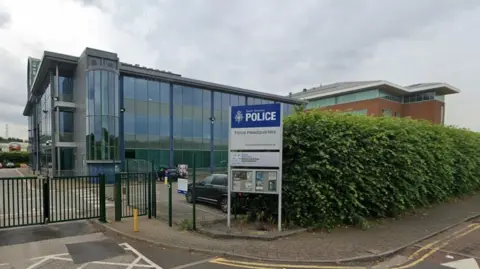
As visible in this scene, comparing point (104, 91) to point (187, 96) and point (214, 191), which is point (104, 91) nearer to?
point (187, 96)

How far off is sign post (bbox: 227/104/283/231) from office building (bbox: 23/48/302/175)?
18902 mm

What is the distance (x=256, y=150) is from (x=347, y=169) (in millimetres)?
2482

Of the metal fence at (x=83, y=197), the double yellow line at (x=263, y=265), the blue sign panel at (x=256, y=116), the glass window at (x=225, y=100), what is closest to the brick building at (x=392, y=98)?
the glass window at (x=225, y=100)

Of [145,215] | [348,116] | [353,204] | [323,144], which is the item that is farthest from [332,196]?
[145,215]

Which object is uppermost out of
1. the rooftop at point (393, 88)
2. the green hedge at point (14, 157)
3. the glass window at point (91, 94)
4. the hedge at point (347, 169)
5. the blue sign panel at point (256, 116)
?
the rooftop at point (393, 88)

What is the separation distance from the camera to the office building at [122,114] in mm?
23531

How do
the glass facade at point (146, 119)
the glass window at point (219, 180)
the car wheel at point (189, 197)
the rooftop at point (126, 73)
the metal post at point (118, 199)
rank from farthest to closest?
the glass facade at point (146, 119)
the rooftop at point (126, 73)
the car wheel at point (189, 197)
the glass window at point (219, 180)
the metal post at point (118, 199)

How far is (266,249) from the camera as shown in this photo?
6000 mm

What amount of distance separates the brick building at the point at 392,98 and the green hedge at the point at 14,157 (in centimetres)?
5833

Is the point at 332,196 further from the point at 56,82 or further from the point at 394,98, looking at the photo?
the point at 394,98

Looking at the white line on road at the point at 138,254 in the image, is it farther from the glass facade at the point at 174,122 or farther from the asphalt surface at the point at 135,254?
the glass facade at the point at 174,122

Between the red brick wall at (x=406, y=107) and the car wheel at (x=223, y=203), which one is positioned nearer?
the car wheel at (x=223, y=203)

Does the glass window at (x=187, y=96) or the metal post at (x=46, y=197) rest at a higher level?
the glass window at (x=187, y=96)

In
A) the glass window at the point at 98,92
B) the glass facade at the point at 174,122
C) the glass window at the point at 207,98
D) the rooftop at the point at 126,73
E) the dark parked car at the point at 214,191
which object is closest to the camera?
the dark parked car at the point at 214,191
